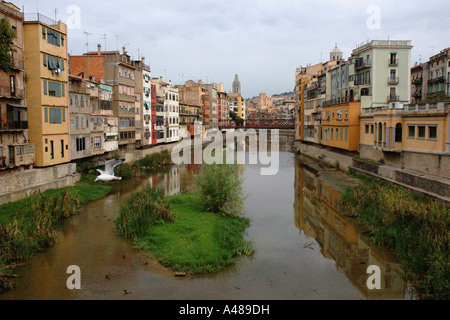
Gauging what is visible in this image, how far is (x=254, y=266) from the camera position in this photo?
15.2m

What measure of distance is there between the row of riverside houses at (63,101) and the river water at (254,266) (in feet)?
19.8

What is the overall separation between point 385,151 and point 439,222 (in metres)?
14.8

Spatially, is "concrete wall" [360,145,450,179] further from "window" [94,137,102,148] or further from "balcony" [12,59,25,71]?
"balcony" [12,59,25,71]

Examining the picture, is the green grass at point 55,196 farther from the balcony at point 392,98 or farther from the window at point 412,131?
the balcony at point 392,98

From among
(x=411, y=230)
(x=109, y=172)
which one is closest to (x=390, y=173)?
(x=411, y=230)

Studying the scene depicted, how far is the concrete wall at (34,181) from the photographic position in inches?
833

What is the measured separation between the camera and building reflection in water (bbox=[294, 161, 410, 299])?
44.8 ft

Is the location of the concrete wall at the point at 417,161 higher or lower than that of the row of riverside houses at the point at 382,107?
lower

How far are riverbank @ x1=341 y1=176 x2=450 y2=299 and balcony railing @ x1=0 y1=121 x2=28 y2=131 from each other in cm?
2008

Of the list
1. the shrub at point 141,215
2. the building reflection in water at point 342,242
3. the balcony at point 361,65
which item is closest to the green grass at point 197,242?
the shrub at point 141,215

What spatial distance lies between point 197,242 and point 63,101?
1696cm

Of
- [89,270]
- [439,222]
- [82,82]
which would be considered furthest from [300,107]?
[89,270]

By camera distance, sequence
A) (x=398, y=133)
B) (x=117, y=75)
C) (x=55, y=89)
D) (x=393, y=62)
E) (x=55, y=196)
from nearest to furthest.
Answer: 1. (x=55, y=196)
2. (x=55, y=89)
3. (x=398, y=133)
4. (x=117, y=75)
5. (x=393, y=62)

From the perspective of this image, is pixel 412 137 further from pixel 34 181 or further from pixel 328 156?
pixel 34 181
